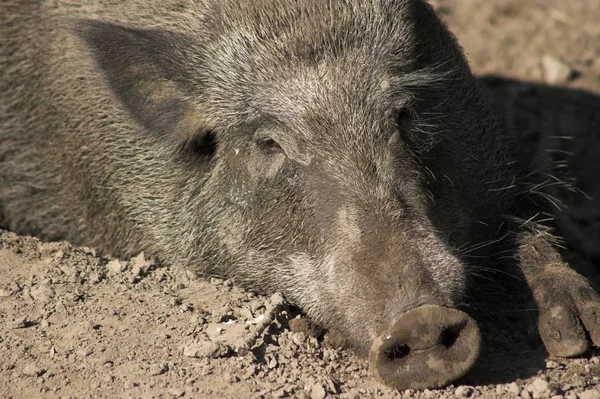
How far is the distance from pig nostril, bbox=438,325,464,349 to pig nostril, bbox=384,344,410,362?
0.46 feet

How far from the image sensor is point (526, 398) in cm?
393

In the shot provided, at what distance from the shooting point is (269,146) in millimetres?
4488

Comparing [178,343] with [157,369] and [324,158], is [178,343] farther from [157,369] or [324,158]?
[324,158]

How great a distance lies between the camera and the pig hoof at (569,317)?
4.29 m

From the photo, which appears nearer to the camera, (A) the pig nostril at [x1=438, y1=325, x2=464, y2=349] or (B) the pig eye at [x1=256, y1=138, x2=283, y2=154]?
(A) the pig nostril at [x1=438, y1=325, x2=464, y2=349]

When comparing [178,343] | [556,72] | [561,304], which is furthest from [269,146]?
[556,72]

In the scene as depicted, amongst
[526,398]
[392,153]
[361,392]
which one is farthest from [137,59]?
[526,398]

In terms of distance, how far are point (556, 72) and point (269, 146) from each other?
418cm

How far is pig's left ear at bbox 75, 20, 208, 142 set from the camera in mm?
4621

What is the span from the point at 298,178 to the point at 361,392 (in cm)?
100

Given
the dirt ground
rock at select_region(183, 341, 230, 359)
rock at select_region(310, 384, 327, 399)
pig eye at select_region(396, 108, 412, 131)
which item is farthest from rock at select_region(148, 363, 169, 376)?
pig eye at select_region(396, 108, 412, 131)

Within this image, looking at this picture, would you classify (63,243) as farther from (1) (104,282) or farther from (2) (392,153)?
(2) (392,153)

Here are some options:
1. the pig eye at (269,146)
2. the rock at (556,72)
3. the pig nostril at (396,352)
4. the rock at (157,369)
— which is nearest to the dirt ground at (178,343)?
the rock at (157,369)

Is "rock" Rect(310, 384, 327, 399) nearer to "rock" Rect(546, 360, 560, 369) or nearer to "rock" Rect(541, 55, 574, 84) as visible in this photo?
"rock" Rect(546, 360, 560, 369)
